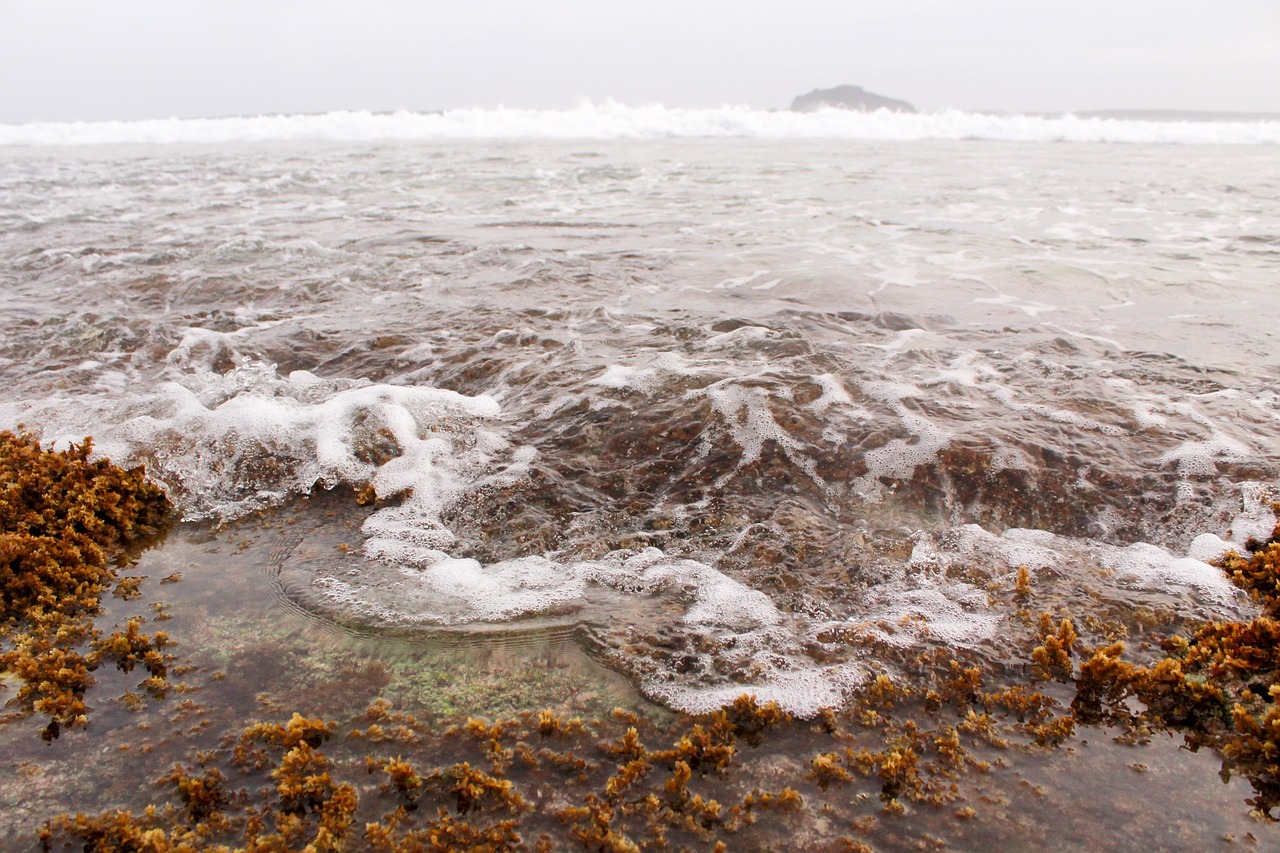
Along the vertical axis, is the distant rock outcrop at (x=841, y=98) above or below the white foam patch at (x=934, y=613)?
above

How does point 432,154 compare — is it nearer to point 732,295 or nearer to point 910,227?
point 910,227

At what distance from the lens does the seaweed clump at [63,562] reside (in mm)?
2582

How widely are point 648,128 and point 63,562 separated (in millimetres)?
34559

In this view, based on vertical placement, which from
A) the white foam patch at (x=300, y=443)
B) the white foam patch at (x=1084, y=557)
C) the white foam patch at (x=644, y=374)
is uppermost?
the white foam patch at (x=644, y=374)

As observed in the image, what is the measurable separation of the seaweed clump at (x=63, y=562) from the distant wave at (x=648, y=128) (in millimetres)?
30710

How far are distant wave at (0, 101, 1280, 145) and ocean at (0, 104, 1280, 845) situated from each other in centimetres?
2304

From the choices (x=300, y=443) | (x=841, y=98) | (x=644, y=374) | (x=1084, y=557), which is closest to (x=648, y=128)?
(x=644, y=374)

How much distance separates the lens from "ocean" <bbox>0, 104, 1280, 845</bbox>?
3127 millimetres

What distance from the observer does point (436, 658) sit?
112 inches

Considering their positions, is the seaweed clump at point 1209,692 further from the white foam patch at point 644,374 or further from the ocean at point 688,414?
the white foam patch at point 644,374

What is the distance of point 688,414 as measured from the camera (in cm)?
484

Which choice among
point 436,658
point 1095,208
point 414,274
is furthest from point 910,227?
point 436,658

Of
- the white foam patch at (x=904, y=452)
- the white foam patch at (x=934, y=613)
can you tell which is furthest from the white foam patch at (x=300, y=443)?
the white foam patch at (x=934, y=613)

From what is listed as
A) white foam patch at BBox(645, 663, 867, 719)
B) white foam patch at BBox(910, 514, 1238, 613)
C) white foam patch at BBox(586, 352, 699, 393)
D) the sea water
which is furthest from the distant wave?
white foam patch at BBox(645, 663, 867, 719)
